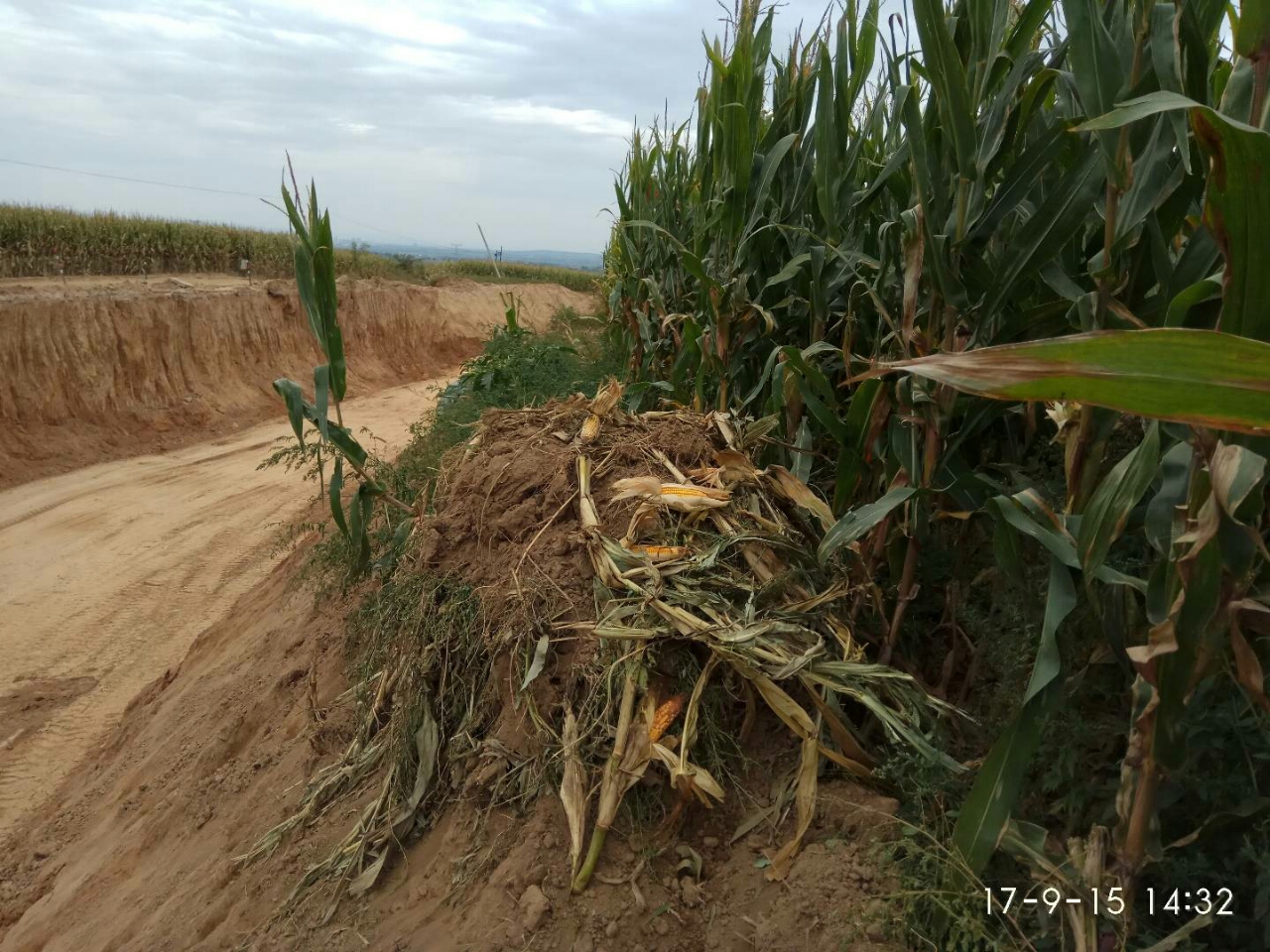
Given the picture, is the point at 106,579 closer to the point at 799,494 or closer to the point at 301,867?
the point at 301,867

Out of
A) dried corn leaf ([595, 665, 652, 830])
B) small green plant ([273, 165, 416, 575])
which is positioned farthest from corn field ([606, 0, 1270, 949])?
small green plant ([273, 165, 416, 575])

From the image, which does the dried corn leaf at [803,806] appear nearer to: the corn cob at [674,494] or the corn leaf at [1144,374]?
the corn cob at [674,494]

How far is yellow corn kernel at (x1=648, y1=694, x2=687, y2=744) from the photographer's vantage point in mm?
1960

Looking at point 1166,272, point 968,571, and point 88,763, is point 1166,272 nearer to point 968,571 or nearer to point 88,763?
point 968,571

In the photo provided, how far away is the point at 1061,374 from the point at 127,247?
57.1 ft

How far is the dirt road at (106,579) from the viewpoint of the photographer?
492 centimetres

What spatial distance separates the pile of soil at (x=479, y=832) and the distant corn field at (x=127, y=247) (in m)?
10.7

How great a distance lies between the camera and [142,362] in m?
11.5

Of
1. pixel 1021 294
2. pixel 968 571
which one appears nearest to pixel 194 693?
pixel 968 571

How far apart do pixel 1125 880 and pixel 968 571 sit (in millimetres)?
971

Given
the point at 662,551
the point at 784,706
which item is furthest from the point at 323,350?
the point at 784,706

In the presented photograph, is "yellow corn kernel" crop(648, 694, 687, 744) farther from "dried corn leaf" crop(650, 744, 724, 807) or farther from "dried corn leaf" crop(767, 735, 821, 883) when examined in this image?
"dried corn leaf" crop(767, 735, 821, 883)

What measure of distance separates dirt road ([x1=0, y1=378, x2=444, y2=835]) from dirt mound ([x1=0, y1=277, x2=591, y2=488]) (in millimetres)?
817

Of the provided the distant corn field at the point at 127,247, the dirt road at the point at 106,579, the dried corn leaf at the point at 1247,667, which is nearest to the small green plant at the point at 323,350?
the dried corn leaf at the point at 1247,667
